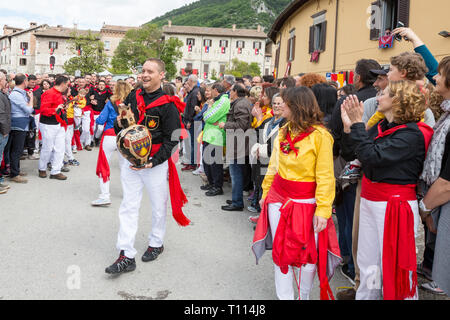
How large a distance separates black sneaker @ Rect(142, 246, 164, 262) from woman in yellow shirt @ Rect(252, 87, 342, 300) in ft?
5.62

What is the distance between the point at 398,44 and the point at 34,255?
416 inches

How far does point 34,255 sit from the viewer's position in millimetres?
4207

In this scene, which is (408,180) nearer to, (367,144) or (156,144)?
(367,144)

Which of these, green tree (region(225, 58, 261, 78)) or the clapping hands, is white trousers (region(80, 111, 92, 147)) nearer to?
the clapping hands

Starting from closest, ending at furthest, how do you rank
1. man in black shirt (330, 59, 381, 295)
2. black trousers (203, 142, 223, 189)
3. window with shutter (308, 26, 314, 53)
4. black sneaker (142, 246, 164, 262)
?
man in black shirt (330, 59, 381, 295), black sneaker (142, 246, 164, 262), black trousers (203, 142, 223, 189), window with shutter (308, 26, 314, 53)

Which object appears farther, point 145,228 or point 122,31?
point 122,31

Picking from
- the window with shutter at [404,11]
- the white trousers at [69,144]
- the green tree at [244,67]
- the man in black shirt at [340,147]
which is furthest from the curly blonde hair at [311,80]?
the green tree at [244,67]

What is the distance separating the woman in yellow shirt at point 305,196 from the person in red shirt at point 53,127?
247 inches

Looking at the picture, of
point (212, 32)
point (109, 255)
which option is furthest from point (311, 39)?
point (212, 32)

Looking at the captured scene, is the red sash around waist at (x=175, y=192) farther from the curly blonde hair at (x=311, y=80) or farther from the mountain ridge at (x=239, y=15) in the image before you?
the mountain ridge at (x=239, y=15)

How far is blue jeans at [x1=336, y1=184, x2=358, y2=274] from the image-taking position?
3953 millimetres

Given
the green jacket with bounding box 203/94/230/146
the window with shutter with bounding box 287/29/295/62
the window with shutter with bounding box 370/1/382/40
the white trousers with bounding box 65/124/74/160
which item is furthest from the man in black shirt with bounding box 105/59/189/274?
the window with shutter with bounding box 287/29/295/62

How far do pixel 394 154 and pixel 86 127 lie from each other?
34.8ft

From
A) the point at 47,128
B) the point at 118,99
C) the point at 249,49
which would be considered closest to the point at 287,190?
the point at 118,99
